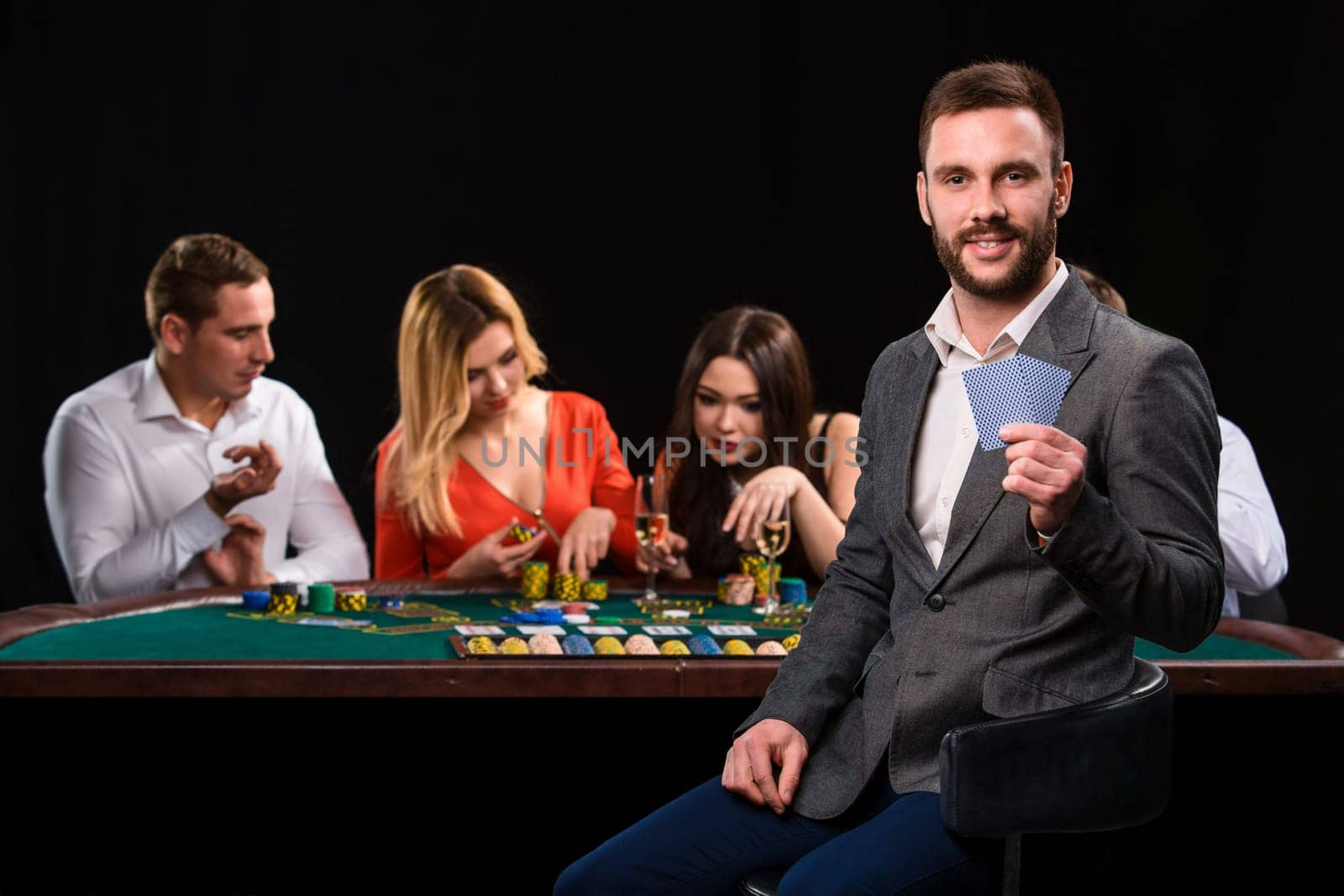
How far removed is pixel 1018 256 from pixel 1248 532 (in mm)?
2347

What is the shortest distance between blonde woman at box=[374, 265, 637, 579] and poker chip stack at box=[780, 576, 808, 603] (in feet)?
3.26

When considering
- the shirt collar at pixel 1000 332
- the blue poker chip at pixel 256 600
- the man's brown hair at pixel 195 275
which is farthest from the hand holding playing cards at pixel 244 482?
the shirt collar at pixel 1000 332

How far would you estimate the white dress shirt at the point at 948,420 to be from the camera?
1957 millimetres

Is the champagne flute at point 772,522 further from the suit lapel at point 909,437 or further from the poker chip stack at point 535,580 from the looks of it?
the suit lapel at point 909,437

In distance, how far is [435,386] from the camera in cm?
483

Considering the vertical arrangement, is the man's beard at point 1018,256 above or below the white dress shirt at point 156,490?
above

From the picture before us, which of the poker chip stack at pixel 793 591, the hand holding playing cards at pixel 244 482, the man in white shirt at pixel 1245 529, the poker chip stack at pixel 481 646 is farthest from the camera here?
the hand holding playing cards at pixel 244 482

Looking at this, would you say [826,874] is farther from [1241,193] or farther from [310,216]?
[1241,193]

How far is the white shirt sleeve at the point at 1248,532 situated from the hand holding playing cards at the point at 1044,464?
247 cm

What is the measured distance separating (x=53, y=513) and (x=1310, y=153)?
458cm

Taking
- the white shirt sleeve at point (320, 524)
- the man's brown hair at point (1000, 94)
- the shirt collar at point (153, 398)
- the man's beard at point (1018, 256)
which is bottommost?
the white shirt sleeve at point (320, 524)

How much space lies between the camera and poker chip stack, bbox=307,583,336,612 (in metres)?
3.46

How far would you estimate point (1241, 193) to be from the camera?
17.3 feet

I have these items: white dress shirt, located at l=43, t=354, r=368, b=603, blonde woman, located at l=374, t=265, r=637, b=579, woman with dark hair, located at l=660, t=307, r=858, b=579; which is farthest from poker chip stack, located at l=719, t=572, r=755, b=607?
white dress shirt, located at l=43, t=354, r=368, b=603
